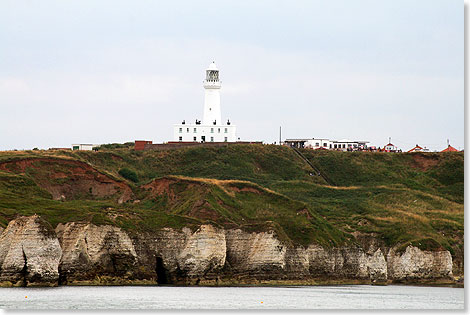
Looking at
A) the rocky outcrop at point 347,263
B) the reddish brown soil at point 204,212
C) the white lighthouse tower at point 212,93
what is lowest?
the rocky outcrop at point 347,263

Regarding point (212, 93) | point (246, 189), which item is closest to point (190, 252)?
point (246, 189)

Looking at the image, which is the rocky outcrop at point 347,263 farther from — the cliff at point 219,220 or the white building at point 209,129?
the white building at point 209,129

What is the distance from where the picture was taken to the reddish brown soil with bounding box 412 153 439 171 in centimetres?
18000

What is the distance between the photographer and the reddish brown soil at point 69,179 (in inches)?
5157

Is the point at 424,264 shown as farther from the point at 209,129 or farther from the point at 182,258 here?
the point at 209,129

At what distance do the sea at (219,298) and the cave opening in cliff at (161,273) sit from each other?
4.54 metres

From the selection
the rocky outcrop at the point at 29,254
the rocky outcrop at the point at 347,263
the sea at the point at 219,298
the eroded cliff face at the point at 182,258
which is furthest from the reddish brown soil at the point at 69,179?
the rocky outcrop at the point at 29,254

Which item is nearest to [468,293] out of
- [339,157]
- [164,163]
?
[164,163]

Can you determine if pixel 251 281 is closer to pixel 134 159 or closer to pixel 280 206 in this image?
pixel 280 206

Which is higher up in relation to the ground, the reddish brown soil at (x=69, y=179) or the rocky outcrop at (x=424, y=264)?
the reddish brown soil at (x=69, y=179)

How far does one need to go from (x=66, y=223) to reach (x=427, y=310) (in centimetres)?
3324

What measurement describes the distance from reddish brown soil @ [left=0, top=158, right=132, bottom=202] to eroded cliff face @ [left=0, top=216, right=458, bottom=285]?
29438 mm

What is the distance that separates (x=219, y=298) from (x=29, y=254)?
53.0ft

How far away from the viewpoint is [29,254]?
90.6 m
